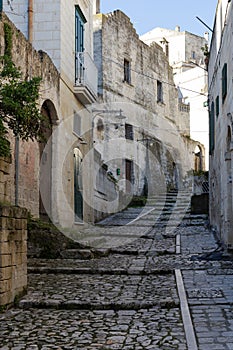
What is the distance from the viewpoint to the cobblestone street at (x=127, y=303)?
17.5 ft

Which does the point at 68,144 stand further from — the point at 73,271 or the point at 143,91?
the point at 143,91

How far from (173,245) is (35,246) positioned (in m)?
4.32

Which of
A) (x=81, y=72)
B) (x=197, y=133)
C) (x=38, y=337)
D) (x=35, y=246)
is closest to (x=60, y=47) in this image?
(x=81, y=72)

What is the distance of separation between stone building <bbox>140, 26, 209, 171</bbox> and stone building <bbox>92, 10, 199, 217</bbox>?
2614 mm

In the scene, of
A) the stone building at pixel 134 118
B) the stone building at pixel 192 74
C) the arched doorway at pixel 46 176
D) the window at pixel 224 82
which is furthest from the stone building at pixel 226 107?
the stone building at pixel 192 74

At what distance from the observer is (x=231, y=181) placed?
11.9 meters

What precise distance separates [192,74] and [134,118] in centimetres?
2232

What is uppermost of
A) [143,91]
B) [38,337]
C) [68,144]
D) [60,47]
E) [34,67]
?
[143,91]

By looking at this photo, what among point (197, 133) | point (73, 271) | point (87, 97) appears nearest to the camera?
point (73, 271)

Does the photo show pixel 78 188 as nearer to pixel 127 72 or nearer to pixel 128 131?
pixel 128 131

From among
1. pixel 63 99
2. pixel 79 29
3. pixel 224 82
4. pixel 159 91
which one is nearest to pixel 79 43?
pixel 79 29

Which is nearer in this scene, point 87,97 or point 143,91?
point 87,97

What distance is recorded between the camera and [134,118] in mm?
30875

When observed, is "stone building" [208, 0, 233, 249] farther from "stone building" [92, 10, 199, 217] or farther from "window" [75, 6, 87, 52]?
"stone building" [92, 10, 199, 217]
